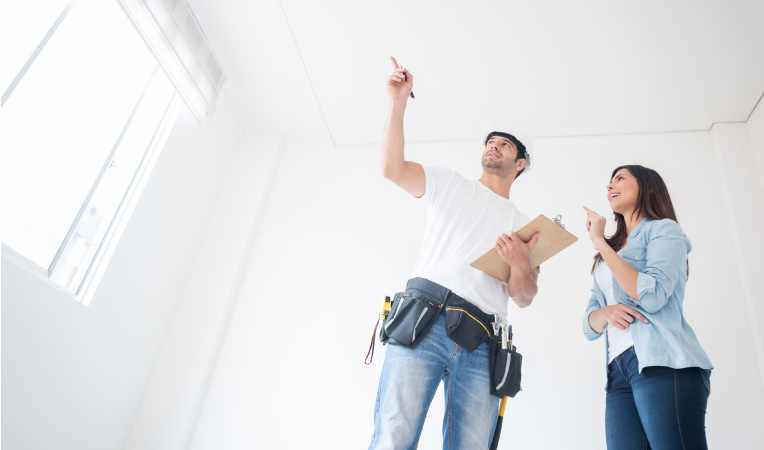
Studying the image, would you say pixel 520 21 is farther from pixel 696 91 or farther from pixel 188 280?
pixel 188 280

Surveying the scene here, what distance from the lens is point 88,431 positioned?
7.99 feet

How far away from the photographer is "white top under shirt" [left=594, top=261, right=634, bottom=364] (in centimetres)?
154

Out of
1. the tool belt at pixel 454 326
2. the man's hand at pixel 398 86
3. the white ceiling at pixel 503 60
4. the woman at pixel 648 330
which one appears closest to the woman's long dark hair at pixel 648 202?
the woman at pixel 648 330

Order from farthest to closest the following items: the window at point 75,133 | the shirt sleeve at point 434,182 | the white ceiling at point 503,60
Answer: the white ceiling at point 503,60 → the window at point 75,133 → the shirt sleeve at point 434,182

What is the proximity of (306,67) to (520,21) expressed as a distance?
4.03 ft

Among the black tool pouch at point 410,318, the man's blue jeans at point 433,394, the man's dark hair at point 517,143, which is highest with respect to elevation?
the man's dark hair at point 517,143

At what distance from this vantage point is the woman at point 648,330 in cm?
131

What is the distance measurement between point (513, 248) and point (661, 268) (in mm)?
429

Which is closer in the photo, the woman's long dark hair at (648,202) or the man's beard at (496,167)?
the woman's long dark hair at (648,202)

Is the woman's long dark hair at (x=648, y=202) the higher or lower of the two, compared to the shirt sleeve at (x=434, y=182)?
higher

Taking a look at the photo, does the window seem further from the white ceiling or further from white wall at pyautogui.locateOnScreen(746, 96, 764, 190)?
white wall at pyautogui.locateOnScreen(746, 96, 764, 190)

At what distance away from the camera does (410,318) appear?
1380 millimetres

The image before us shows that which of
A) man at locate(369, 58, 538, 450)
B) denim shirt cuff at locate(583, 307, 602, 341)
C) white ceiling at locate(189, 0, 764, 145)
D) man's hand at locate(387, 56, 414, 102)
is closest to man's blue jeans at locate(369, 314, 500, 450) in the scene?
man at locate(369, 58, 538, 450)

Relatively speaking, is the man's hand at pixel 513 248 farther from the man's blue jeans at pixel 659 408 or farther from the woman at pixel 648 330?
the man's blue jeans at pixel 659 408
